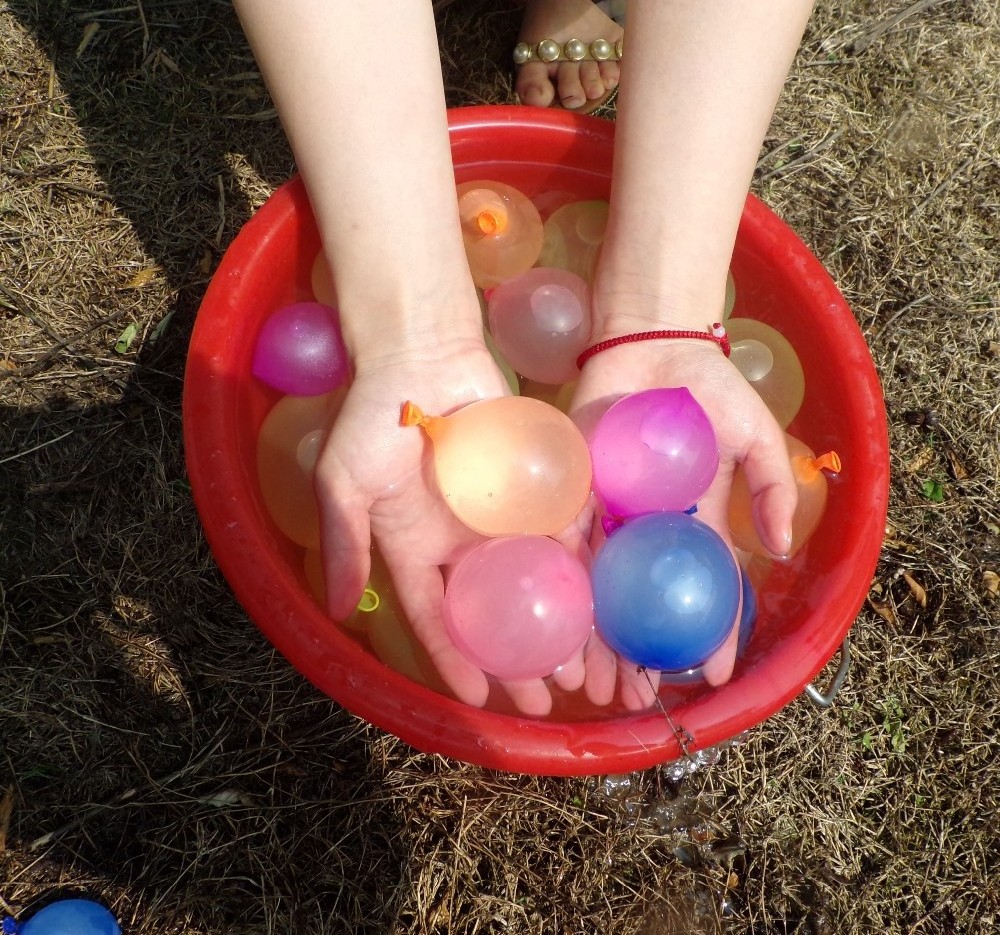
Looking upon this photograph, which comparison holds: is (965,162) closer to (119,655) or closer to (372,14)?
(372,14)

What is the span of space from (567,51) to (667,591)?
5.23ft

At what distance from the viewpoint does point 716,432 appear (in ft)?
5.69

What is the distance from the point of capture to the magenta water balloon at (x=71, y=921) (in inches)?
66.1

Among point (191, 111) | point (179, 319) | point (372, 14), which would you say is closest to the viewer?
point (372, 14)

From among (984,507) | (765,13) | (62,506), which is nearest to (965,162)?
(984,507)

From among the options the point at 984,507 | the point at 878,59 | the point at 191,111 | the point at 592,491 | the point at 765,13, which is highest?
the point at 765,13

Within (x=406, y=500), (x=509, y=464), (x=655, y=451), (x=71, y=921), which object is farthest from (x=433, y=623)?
(x=71, y=921)

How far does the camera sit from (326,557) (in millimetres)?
1594

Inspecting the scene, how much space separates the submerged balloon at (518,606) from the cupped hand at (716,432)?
0.47 ft

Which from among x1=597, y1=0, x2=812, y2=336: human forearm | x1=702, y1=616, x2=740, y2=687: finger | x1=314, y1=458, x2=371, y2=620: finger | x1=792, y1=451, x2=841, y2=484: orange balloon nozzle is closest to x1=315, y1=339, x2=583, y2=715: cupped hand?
x1=314, y1=458, x2=371, y2=620: finger

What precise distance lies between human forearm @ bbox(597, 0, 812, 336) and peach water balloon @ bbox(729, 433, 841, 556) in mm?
334

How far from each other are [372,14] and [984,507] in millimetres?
1836

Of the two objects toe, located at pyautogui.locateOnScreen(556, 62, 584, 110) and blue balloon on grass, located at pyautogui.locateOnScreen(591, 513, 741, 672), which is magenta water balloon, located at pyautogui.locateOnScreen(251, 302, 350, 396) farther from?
toe, located at pyautogui.locateOnScreen(556, 62, 584, 110)

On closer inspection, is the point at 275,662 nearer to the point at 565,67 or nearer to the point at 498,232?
the point at 498,232
